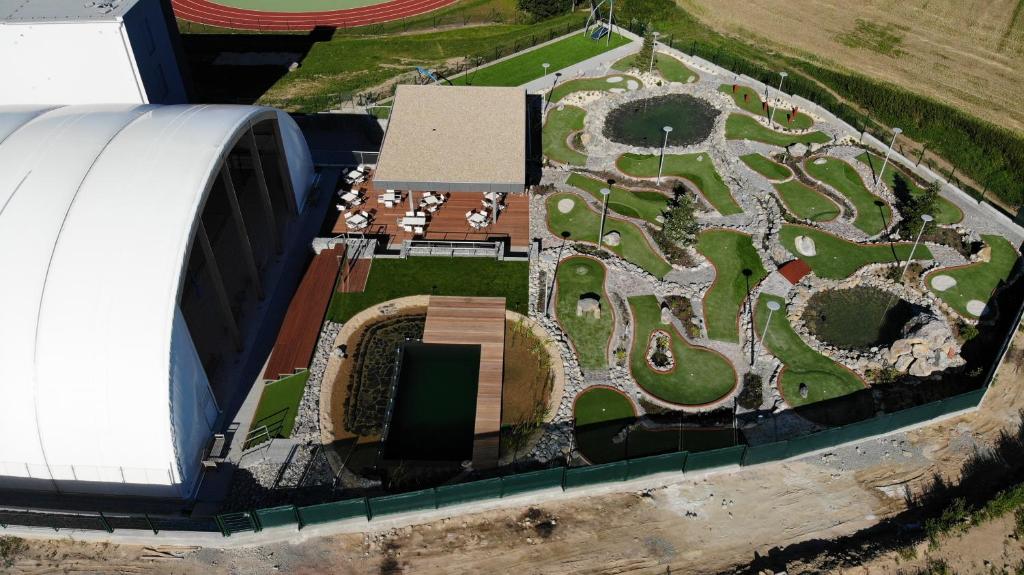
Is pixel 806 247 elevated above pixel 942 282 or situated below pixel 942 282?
above

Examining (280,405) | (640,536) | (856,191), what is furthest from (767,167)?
(280,405)

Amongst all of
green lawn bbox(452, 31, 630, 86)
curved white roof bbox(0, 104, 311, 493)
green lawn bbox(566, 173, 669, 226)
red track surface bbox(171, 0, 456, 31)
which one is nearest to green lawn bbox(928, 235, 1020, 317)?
green lawn bbox(566, 173, 669, 226)

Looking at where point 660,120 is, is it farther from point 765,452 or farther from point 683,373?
point 765,452

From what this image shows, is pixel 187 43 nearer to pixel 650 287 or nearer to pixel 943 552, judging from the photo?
pixel 650 287

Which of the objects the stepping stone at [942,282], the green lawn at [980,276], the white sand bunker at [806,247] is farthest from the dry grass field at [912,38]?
the white sand bunker at [806,247]

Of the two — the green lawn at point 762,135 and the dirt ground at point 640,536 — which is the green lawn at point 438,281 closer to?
the dirt ground at point 640,536

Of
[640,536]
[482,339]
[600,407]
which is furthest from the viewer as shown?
[482,339]
